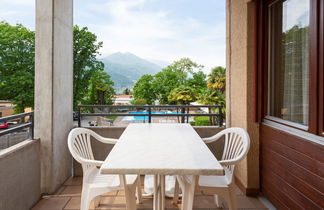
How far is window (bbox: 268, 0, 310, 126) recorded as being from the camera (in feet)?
6.06

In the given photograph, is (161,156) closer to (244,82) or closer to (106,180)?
(106,180)

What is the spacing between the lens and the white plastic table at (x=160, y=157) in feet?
3.97

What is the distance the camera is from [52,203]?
2369mm

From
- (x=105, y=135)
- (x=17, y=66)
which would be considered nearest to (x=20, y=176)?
(x=105, y=135)

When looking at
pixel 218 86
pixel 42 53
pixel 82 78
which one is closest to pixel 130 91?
pixel 82 78

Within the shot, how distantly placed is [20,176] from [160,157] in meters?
1.44

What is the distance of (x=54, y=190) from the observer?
8.50ft

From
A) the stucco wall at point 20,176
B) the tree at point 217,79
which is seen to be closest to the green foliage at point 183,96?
the tree at point 217,79

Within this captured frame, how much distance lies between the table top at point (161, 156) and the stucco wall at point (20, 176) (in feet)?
3.09

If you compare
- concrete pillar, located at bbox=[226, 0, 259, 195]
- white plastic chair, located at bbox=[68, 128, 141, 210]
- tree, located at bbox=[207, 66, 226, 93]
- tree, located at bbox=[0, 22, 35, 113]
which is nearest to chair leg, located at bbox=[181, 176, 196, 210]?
white plastic chair, located at bbox=[68, 128, 141, 210]

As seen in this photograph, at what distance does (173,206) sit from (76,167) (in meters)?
1.50

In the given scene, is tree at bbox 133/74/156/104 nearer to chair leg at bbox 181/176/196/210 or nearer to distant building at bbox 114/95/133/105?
distant building at bbox 114/95/133/105

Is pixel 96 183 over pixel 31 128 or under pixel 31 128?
under

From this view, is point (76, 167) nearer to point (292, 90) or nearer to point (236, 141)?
point (236, 141)
